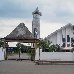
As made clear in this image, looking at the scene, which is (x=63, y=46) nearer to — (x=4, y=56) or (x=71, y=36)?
(x=71, y=36)

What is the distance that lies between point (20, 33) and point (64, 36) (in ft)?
77.3

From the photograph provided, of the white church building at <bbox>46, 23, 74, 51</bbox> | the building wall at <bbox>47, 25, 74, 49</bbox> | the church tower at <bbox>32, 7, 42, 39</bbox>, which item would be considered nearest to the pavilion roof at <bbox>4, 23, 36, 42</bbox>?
the white church building at <bbox>46, 23, 74, 51</bbox>

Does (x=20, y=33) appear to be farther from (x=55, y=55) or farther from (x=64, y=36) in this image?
(x=64, y=36)

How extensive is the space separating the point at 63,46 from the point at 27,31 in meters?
22.5

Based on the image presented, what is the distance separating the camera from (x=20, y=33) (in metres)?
46.2

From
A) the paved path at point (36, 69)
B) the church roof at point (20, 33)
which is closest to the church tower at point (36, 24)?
the church roof at point (20, 33)

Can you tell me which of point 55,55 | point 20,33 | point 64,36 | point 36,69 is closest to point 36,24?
point 64,36

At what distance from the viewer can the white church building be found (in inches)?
2660

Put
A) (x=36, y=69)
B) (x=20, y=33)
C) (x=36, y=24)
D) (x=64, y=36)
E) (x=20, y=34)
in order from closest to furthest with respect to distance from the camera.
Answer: (x=36, y=69) → (x=20, y=34) → (x=20, y=33) → (x=64, y=36) → (x=36, y=24)

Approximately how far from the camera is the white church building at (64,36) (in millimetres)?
67562

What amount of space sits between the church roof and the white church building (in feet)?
71.1

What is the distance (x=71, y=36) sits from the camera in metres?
68.8

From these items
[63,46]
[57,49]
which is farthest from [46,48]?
[63,46]

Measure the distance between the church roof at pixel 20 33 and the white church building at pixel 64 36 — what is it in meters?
21.7
